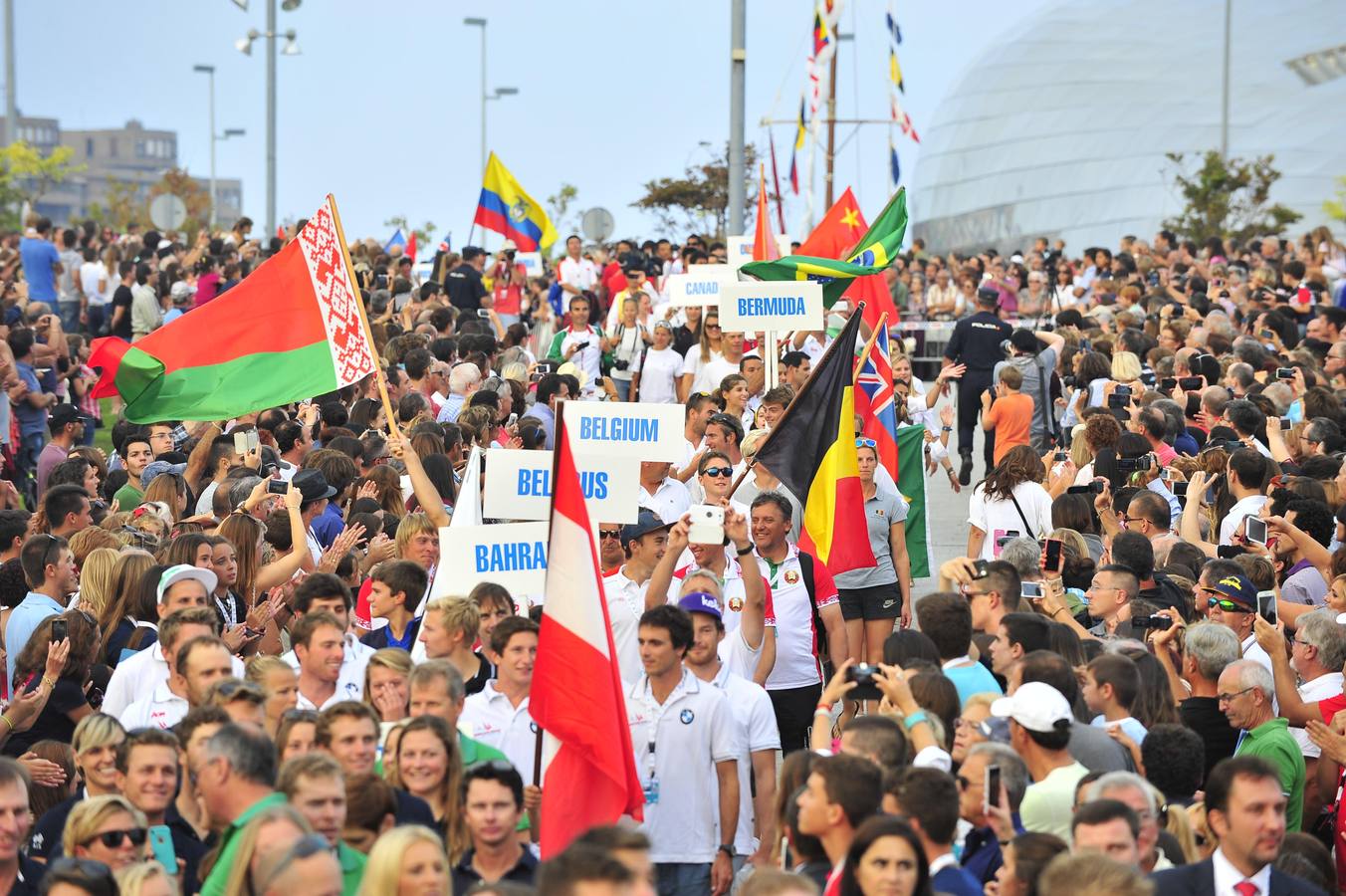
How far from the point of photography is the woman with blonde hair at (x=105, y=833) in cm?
674

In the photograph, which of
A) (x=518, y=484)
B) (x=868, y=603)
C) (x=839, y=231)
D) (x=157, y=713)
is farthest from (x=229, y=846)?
Answer: (x=839, y=231)

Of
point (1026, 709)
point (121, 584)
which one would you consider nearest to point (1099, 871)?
point (1026, 709)

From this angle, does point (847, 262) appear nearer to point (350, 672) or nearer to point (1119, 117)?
point (350, 672)

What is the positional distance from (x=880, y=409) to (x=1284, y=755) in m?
6.25

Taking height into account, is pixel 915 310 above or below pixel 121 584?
above

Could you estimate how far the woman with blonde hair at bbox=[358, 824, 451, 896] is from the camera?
6.14 m

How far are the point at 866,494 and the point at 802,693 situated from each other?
2546mm

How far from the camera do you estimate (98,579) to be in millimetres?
9781

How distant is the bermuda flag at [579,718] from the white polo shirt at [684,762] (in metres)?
0.30

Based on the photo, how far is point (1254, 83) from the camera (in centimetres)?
6925

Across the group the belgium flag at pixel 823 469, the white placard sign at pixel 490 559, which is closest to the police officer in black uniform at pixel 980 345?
the belgium flag at pixel 823 469

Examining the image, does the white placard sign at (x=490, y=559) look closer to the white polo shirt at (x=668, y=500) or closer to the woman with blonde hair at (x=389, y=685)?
the woman with blonde hair at (x=389, y=685)

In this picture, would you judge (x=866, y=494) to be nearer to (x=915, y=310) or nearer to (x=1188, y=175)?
(x=915, y=310)

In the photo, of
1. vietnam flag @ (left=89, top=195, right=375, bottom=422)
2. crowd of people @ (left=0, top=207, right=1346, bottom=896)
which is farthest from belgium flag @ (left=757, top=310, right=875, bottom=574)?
vietnam flag @ (left=89, top=195, right=375, bottom=422)
